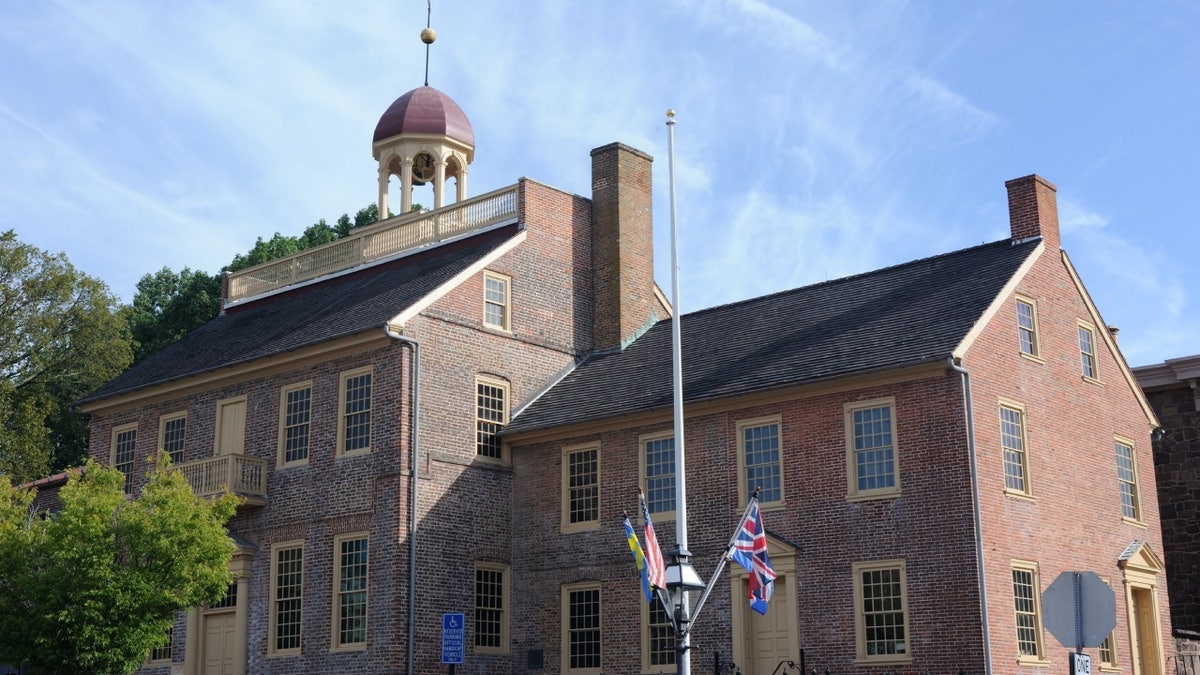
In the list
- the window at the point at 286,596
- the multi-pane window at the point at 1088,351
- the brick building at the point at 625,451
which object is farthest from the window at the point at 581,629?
the multi-pane window at the point at 1088,351

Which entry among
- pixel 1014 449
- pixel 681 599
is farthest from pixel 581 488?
pixel 1014 449

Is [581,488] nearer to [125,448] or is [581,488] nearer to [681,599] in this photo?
[681,599]

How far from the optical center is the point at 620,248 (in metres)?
34.6

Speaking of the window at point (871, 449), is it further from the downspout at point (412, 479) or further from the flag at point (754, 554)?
the downspout at point (412, 479)

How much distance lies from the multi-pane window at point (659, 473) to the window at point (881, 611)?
4.61m

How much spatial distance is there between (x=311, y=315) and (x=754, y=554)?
50.0ft

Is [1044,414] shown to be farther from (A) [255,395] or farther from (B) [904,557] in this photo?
(A) [255,395]

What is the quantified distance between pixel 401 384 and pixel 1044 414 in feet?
42.0

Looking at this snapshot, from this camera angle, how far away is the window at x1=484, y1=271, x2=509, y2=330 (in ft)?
106

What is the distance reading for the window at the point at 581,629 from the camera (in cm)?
2964

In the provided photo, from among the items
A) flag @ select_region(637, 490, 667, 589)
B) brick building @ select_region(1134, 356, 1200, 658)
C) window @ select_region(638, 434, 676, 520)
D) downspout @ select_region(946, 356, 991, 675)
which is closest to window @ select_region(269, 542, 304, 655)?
window @ select_region(638, 434, 676, 520)

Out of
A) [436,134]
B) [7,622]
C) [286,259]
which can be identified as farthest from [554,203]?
[7,622]

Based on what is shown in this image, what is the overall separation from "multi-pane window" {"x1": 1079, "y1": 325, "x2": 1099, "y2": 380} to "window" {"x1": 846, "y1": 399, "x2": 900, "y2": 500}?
6113 millimetres

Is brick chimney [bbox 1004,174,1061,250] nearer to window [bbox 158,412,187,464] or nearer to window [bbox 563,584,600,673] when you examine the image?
window [bbox 563,584,600,673]
